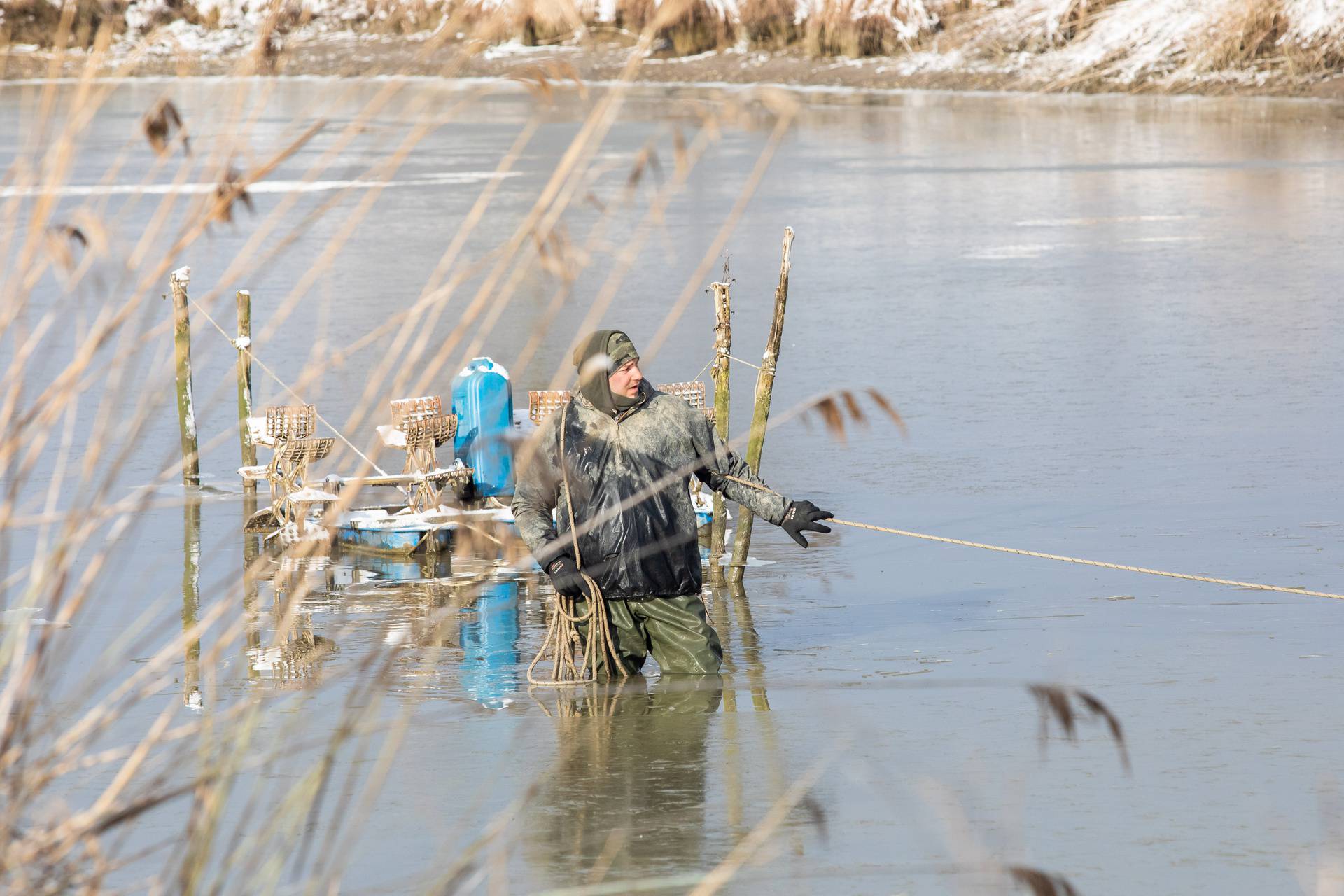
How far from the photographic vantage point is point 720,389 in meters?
10.1

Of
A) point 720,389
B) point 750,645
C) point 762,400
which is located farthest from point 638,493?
point 720,389

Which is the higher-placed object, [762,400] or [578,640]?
[762,400]

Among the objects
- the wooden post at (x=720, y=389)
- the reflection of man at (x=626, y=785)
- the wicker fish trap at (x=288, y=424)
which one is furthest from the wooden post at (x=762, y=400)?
the wicker fish trap at (x=288, y=424)

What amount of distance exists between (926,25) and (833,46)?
257 cm

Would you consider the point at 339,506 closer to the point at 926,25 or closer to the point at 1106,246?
the point at 1106,246

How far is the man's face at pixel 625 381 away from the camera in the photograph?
20.0 feet

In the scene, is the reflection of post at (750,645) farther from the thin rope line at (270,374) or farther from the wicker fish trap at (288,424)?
the wicker fish trap at (288,424)

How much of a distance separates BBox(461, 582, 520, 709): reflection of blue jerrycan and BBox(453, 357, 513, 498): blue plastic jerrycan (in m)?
1.27

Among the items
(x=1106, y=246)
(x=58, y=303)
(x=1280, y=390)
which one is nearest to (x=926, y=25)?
(x=1106, y=246)

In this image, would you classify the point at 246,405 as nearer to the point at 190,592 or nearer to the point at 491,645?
the point at 190,592

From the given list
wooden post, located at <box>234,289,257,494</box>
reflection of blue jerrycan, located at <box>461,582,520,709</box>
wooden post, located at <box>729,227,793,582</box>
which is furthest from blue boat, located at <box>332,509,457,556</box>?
wooden post, located at <box>729,227,793,582</box>

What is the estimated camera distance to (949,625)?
8.46 meters

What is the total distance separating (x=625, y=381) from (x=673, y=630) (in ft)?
3.07

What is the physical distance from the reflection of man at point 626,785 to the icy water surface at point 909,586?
0.06 ft
